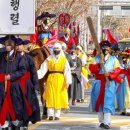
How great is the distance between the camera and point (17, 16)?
10.7m

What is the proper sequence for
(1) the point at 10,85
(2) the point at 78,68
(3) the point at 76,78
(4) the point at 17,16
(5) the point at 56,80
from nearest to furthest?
(1) the point at 10,85 → (4) the point at 17,16 → (5) the point at 56,80 → (2) the point at 78,68 → (3) the point at 76,78

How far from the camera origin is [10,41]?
10609 mm

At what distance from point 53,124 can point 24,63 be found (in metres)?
3.15

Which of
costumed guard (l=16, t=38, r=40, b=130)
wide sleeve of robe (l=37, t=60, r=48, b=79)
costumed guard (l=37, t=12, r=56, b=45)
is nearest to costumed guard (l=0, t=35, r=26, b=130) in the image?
costumed guard (l=16, t=38, r=40, b=130)

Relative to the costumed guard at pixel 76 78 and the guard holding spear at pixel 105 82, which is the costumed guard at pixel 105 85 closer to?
the guard holding spear at pixel 105 82

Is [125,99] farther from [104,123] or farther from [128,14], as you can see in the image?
[128,14]

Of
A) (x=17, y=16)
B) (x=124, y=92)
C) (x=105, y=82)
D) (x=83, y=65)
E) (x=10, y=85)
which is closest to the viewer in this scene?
(x=10, y=85)

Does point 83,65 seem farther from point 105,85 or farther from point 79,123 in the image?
point 105,85

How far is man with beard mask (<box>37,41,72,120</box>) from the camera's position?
14070mm

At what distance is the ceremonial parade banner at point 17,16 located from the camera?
35.1 ft

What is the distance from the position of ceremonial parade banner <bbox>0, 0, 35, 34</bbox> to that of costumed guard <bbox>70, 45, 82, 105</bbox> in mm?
8074

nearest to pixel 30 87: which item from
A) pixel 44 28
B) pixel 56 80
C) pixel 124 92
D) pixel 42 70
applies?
pixel 42 70

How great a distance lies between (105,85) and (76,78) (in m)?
6.42

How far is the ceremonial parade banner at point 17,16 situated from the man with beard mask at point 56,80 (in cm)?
328
